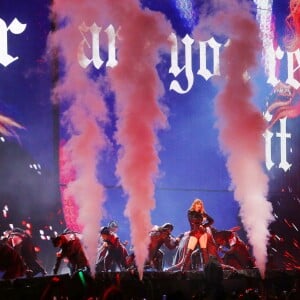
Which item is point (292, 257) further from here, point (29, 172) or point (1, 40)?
point (1, 40)

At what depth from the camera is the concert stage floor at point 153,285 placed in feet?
27.5

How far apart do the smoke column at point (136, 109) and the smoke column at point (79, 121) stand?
435mm

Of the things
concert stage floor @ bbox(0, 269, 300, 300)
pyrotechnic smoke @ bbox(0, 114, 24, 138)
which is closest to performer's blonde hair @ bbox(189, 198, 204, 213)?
concert stage floor @ bbox(0, 269, 300, 300)

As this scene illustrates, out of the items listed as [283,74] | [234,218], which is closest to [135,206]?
[234,218]

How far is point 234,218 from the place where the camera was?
13203 millimetres

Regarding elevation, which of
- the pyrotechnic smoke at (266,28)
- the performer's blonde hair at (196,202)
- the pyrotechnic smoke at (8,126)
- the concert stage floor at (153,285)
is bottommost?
the concert stage floor at (153,285)

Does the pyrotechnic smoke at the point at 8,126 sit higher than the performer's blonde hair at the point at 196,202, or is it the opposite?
the pyrotechnic smoke at the point at 8,126

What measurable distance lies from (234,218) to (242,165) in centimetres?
121

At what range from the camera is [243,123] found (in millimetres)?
12297

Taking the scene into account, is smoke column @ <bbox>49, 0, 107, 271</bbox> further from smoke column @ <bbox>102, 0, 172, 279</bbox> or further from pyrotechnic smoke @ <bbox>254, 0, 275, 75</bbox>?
pyrotechnic smoke @ <bbox>254, 0, 275, 75</bbox>

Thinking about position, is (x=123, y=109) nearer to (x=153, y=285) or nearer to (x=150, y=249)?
(x=150, y=249)

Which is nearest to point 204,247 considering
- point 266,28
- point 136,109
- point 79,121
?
point 136,109

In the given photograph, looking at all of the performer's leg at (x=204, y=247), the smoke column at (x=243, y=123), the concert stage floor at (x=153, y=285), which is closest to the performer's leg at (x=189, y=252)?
the performer's leg at (x=204, y=247)

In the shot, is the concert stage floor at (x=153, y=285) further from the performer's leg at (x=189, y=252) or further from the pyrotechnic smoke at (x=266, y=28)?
the pyrotechnic smoke at (x=266, y=28)
